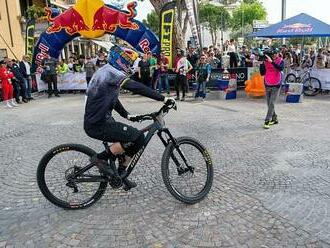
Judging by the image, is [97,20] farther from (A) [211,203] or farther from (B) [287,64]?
(A) [211,203]

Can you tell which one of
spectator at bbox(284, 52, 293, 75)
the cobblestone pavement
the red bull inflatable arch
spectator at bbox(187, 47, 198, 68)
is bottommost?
the cobblestone pavement

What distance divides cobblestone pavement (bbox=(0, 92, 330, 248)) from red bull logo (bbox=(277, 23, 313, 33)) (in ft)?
24.0

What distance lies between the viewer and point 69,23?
16156mm

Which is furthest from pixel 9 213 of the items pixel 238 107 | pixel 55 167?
pixel 238 107

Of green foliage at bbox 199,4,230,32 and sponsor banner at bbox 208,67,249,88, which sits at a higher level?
green foliage at bbox 199,4,230,32

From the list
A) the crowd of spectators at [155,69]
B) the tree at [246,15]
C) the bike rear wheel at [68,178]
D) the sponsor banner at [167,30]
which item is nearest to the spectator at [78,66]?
the crowd of spectators at [155,69]

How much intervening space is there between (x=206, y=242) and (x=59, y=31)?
48.3ft

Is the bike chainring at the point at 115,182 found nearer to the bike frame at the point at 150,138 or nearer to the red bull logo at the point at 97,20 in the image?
the bike frame at the point at 150,138

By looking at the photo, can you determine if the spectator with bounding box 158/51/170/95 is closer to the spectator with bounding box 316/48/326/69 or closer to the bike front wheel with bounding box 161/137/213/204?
the spectator with bounding box 316/48/326/69

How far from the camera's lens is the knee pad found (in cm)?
427

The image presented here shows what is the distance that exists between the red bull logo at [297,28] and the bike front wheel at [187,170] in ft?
37.7

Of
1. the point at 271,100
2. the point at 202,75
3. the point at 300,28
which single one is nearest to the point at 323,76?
the point at 300,28

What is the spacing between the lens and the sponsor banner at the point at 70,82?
55.4 feet


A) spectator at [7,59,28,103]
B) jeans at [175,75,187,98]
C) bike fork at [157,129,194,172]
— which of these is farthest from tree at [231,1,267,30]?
bike fork at [157,129,194,172]
